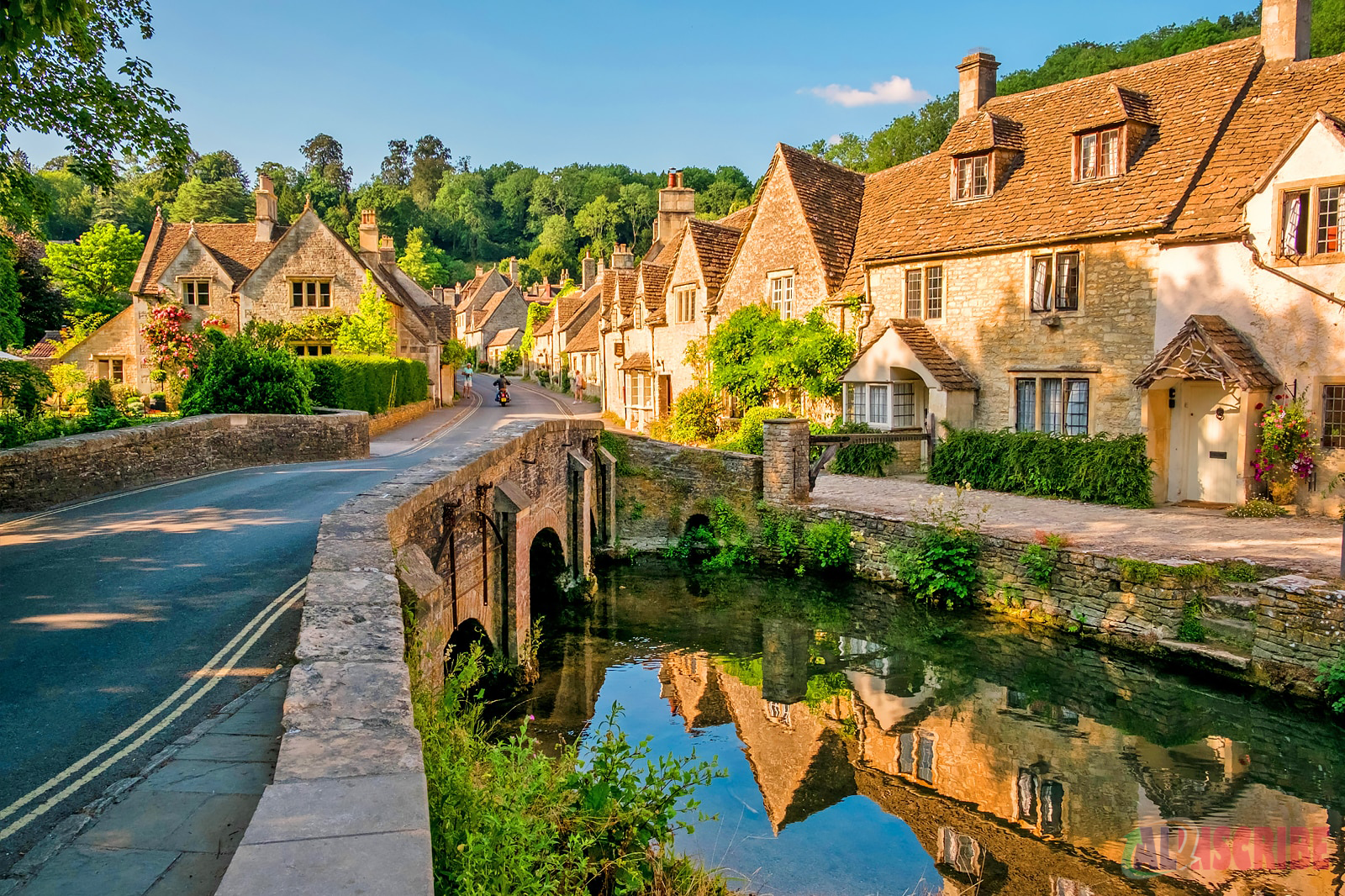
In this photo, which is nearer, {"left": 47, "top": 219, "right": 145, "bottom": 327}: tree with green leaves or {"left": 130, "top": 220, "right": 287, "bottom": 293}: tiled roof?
{"left": 130, "top": 220, "right": 287, "bottom": 293}: tiled roof

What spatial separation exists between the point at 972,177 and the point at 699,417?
11914mm

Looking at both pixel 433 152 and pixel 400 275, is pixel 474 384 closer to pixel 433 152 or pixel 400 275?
pixel 400 275

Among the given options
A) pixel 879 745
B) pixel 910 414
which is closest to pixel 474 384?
pixel 910 414

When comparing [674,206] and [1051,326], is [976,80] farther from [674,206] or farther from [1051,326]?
[674,206]

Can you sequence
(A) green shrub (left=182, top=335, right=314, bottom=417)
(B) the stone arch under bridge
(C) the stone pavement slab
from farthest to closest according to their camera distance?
(A) green shrub (left=182, top=335, right=314, bottom=417) < (B) the stone arch under bridge < (C) the stone pavement slab

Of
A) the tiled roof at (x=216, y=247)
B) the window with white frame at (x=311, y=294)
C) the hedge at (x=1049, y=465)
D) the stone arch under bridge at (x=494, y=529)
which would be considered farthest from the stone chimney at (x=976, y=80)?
the tiled roof at (x=216, y=247)

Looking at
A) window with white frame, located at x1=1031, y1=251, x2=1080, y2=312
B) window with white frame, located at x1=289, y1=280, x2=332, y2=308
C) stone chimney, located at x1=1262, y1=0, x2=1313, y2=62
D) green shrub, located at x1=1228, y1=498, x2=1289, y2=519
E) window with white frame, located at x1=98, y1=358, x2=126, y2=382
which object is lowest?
green shrub, located at x1=1228, y1=498, x2=1289, y2=519

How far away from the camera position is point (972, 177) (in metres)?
24.7

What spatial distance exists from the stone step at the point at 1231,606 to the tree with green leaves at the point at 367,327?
3352 cm

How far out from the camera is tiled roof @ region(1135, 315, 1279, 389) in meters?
17.6

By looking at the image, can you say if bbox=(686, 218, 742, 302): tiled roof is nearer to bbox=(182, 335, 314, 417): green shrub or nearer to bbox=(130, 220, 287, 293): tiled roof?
bbox=(182, 335, 314, 417): green shrub

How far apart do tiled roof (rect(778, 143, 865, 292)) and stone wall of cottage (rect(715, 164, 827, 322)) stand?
23 centimetres

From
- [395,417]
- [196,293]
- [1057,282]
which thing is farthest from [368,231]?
[1057,282]

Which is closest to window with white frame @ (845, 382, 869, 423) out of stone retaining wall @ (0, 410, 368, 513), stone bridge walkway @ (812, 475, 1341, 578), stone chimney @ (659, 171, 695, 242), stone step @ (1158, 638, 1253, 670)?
stone bridge walkway @ (812, 475, 1341, 578)
